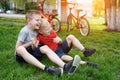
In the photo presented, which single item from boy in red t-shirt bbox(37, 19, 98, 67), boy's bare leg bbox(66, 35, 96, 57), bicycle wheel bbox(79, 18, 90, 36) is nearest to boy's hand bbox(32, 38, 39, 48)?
boy in red t-shirt bbox(37, 19, 98, 67)

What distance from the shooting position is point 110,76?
4688mm

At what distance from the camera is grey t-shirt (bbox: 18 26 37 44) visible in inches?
205

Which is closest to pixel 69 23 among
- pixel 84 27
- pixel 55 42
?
pixel 84 27

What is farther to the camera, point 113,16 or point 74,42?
point 113,16

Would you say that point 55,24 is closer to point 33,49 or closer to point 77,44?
point 77,44

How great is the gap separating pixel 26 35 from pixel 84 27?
5.84 m

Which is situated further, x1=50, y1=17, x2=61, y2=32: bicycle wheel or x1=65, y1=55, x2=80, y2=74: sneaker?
x1=50, y1=17, x2=61, y2=32: bicycle wheel

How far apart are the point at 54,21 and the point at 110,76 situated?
293 inches

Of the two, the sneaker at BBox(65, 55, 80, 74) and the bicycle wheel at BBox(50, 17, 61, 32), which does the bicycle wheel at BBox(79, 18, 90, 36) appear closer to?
the bicycle wheel at BBox(50, 17, 61, 32)

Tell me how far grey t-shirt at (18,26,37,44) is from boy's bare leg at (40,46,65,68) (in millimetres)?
339

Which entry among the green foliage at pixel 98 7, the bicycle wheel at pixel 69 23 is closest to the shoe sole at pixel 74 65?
the bicycle wheel at pixel 69 23

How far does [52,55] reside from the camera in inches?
196

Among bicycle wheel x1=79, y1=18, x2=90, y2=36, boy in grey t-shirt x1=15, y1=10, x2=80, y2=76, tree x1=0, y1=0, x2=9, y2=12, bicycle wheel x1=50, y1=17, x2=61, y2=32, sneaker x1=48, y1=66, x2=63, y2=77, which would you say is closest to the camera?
sneaker x1=48, y1=66, x2=63, y2=77

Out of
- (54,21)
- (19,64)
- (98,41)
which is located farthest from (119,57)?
(54,21)
